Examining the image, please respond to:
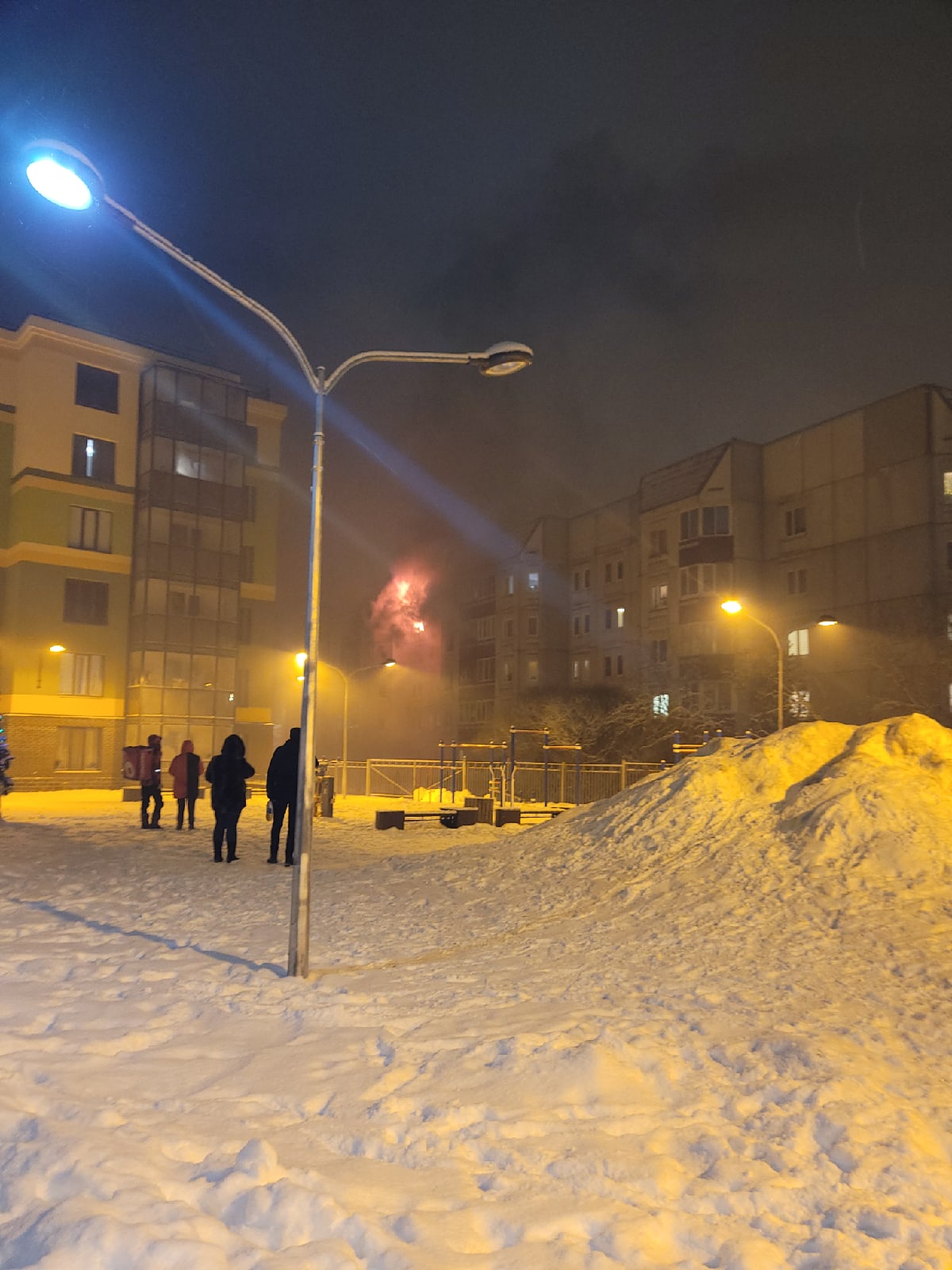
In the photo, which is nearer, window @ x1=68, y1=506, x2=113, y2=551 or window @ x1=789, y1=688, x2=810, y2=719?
window @ x1=789, y1=688, x2=810, y2=719

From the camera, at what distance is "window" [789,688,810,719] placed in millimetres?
42138

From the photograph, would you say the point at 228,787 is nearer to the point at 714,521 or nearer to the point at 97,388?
the point at 97,388

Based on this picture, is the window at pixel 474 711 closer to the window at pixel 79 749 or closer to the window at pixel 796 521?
the window at pixel 796 521

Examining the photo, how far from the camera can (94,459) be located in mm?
43625

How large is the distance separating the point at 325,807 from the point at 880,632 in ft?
82.9

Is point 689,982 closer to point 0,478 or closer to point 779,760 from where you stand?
point 779,760

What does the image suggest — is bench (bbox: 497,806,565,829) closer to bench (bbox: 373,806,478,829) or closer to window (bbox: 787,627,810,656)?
bench (bbox: 373,806,478,829)

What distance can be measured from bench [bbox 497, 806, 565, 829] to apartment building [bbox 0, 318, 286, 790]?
20.3 metres

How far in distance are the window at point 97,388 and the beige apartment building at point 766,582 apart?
87.3 ft

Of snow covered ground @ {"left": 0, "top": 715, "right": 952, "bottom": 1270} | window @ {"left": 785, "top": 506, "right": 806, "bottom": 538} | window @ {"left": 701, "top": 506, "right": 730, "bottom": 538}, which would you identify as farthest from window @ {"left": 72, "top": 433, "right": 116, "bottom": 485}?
snow covered ground @ {"left": 0, "top": 715, "right": 952, "bottom": 1270}

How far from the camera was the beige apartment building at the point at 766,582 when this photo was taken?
1534 inches

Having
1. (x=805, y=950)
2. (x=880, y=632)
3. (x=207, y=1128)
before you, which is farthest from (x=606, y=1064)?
(x=880, y=632)

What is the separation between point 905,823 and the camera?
12742 mm

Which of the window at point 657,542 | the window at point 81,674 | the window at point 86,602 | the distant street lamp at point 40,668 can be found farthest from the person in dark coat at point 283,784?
the window at point 657,542
